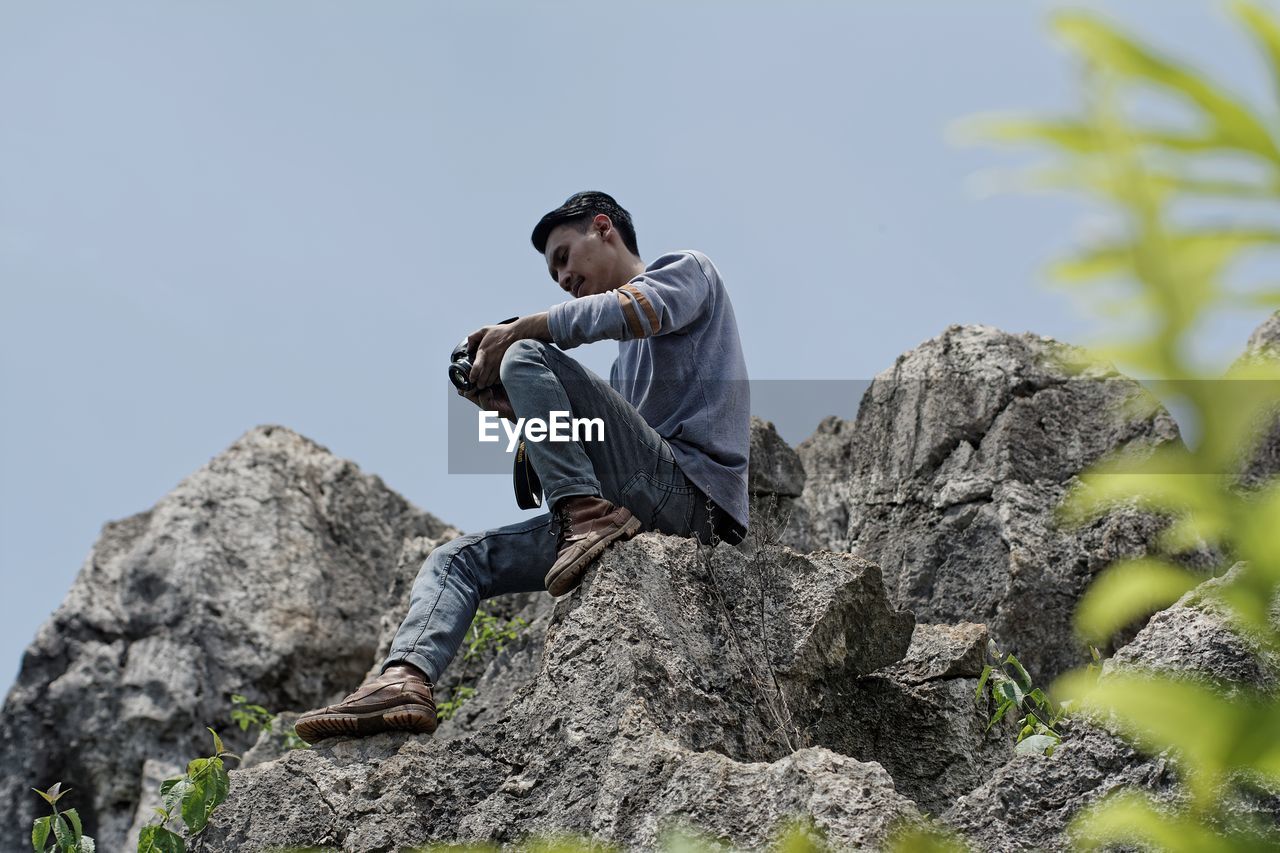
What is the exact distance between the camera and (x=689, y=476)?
16.6 feet

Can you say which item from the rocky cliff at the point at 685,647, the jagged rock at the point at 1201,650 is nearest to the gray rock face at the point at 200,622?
the rocky cliff at the point at 685,647

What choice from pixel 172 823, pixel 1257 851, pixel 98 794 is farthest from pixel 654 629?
pixel 98 794

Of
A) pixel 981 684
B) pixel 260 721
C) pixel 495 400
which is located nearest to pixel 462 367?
pixel 495 400

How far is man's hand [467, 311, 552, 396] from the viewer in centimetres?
489

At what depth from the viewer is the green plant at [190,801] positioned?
4.42m

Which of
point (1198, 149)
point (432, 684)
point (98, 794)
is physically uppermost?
point (1198, 149)

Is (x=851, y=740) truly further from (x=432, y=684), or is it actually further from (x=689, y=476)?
(x=432, y=684)

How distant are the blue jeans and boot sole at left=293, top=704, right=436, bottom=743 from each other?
15 centimetres

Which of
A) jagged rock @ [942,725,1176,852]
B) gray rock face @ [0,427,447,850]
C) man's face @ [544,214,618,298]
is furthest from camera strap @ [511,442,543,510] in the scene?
gray rock face @ [0,427,447,850]

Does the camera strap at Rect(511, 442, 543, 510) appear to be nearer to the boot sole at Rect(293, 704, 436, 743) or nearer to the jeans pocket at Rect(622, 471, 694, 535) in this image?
the jeans pocket at Rect(622, 471, 694, 535)

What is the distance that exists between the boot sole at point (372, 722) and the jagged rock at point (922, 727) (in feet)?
4.09

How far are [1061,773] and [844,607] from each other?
4.76 feet

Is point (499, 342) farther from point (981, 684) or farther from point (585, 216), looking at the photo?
point (981, 684)

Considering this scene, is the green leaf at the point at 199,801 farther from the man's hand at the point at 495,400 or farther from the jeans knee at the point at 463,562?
the man's hand at the point at 495,400
